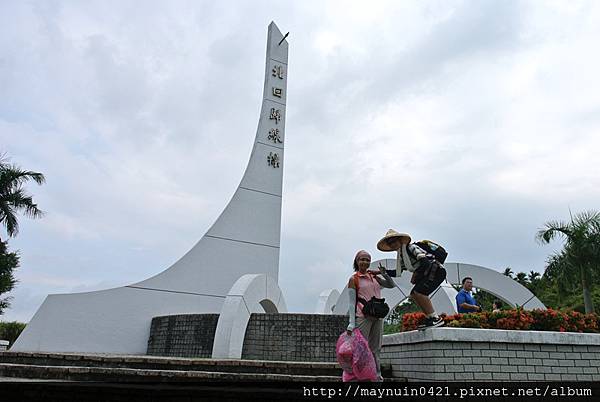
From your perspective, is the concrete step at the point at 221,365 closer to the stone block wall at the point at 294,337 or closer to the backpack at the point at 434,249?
the backpack at the point at 434,249

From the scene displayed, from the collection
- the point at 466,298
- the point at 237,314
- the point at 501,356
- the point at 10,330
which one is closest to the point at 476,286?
the point at 466,298

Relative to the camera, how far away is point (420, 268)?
200 inches

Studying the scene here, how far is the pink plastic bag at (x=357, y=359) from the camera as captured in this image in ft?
13.3

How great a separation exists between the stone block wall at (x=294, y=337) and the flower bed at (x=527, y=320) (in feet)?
12.7

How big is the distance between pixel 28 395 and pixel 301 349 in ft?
20.2

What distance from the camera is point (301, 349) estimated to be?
938 centimetres

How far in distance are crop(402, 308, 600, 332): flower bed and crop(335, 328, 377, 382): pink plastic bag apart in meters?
1.54

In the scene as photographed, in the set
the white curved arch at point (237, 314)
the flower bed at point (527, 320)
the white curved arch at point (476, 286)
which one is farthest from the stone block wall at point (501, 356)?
the white curved arch at point (476, 286)

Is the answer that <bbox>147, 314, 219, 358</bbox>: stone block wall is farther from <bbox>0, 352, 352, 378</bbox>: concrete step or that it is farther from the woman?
the woman

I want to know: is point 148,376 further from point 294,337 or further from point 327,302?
point 327,302

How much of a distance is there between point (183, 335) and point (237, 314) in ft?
7.58

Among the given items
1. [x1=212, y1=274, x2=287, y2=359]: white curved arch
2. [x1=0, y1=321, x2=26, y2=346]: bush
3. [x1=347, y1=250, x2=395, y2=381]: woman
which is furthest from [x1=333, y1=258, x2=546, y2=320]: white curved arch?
[x1=0, y1=321, x2=26, y2=346]: bush

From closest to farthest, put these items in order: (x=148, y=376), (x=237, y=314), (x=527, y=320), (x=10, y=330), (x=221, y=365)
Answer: (x=148, y=376) → (x=527, y=320) → (x=221, y=365) → (x=237, y=314) → (x=10, y=330)

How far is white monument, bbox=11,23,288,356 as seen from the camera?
10.9 metres
